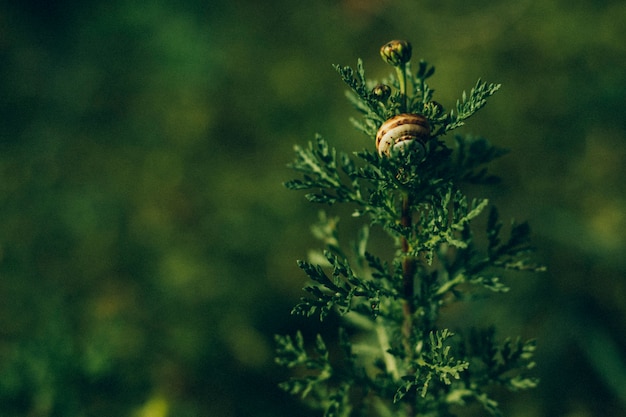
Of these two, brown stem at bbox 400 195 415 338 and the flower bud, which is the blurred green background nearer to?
brown stem at bbox 400 195 415 338

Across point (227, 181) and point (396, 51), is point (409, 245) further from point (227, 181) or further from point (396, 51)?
point (227, 181)

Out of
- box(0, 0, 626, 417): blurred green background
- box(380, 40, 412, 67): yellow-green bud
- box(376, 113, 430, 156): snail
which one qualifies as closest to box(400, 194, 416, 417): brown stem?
box(376, 113, 430, 156): snail

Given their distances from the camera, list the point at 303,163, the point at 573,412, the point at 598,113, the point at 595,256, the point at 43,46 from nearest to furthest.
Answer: the point at 303,163, the point at 573,412, the point at 595,256, the point at 598,113, the point at 43,46

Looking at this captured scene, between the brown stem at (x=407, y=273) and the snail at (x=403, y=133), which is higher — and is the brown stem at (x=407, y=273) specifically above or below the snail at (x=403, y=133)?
below

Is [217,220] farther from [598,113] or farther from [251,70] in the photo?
[598,113]

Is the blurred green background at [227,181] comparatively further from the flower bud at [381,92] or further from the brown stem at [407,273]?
the flower bud at [381,92]

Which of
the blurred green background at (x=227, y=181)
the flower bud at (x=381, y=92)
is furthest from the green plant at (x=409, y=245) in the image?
the blurred green background at (x=227, y=181)

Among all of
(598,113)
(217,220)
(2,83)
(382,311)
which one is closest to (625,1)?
(598,113)
